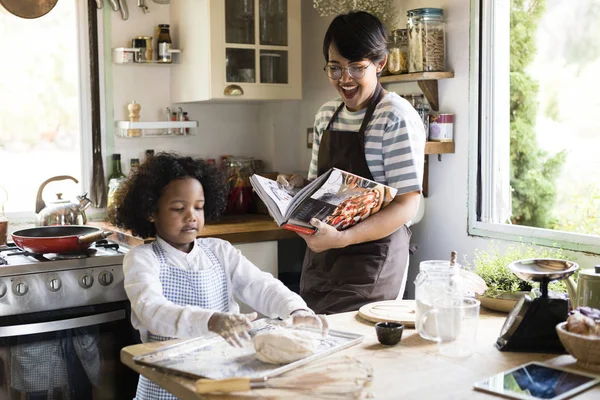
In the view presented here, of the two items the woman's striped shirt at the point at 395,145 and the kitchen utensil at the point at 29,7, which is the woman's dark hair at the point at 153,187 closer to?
the woman's striped shirt at the point at 395,145

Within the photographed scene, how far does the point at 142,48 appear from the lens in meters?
3.76

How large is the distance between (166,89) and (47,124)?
622 millimetres

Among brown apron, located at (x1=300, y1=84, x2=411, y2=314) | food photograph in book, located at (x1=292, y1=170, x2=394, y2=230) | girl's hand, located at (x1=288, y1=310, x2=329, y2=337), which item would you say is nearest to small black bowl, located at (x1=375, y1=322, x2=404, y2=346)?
girl's hand, located at (x1=288, y1=310, x2=329, y2=337)

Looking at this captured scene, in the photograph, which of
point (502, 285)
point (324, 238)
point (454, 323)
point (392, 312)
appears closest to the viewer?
point (454, 323)

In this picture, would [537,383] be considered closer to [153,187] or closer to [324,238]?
[324,238]

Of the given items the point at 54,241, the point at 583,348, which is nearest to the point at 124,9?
the point at 54,241

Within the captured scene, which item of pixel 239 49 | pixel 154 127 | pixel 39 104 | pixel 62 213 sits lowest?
pixel 62 213

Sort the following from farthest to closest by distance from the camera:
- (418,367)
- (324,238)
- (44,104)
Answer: (44,104)
(324,238)
(418,367)

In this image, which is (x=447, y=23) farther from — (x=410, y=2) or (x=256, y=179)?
(x=256, y=179)

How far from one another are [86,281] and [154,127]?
3.78 feet

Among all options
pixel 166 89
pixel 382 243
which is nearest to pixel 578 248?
pixel 382 243

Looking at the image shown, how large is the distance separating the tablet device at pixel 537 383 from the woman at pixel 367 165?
2.76ft

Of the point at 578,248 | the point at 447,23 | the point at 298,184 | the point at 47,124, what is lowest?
the point at 578,248

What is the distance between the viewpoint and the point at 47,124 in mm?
3723
